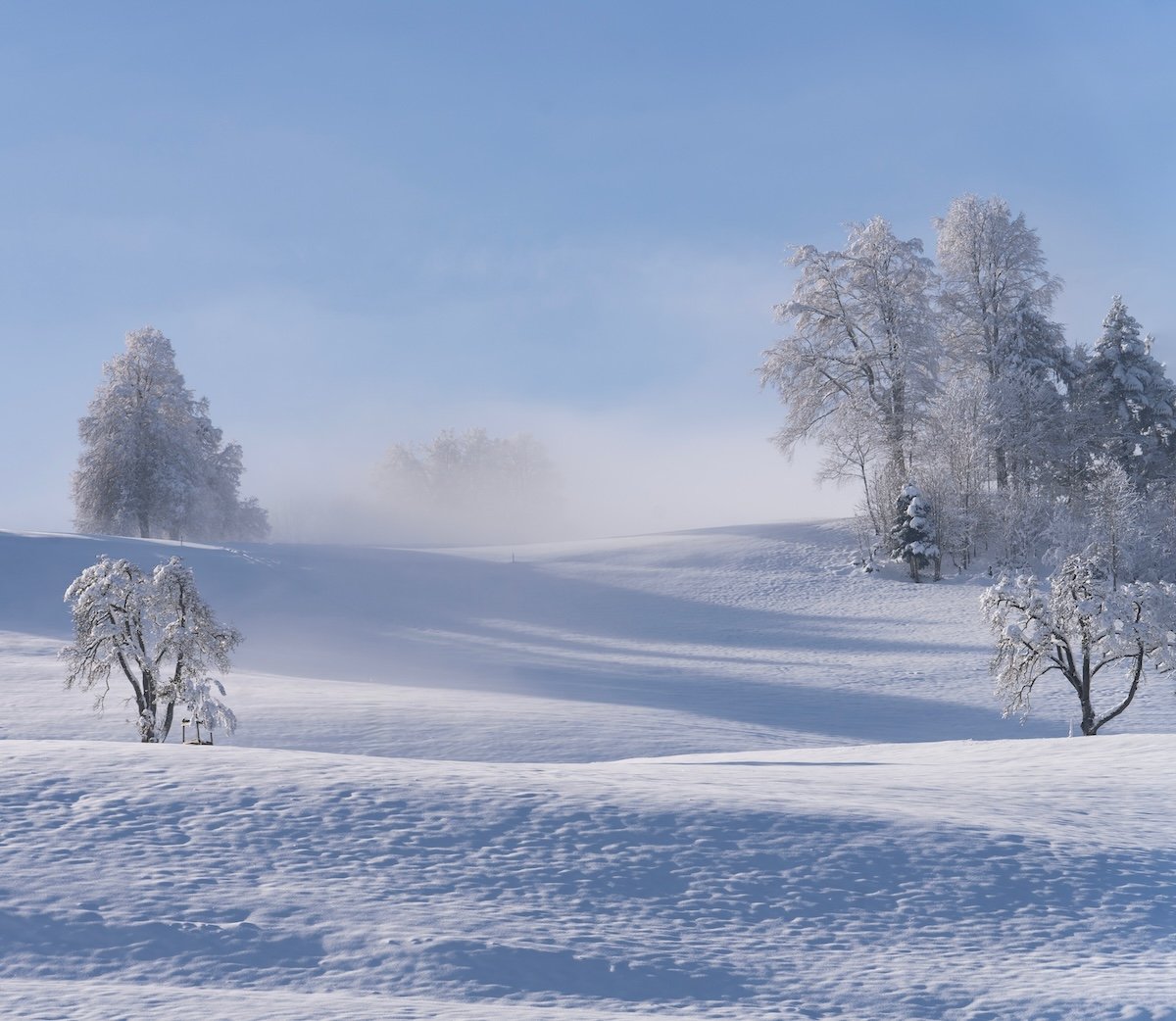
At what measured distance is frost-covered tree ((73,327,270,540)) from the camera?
5131 centimetres

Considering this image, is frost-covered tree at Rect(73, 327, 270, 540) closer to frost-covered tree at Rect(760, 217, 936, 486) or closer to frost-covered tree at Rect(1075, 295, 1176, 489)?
frost-covered tree at Rect(760, 217, 936, 486)

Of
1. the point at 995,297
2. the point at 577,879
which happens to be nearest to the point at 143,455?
the point at 995,297

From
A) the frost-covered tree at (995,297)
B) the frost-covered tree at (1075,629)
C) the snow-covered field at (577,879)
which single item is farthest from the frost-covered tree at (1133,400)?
the snow-covered field at (577,879)

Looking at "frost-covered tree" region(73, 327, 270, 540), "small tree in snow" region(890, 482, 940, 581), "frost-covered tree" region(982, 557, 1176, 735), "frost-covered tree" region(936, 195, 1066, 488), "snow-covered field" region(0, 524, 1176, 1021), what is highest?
"frost-covered tree" region(936, 195, 1066, 488)

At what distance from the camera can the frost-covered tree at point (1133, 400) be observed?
46.0 m

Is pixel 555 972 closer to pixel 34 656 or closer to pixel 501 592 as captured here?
pixel 34 656

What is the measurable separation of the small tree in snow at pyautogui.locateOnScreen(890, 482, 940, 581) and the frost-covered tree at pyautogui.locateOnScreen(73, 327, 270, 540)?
3182cm

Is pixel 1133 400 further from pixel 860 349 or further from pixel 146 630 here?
pixel 146 630

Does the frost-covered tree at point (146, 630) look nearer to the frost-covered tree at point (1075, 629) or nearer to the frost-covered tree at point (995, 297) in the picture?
the frost-covered tree at point (1075, 629)

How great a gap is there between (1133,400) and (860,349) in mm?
12070

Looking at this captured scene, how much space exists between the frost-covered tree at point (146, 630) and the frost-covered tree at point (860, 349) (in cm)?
2971

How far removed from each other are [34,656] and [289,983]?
22473 mm

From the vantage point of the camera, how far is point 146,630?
802 inches

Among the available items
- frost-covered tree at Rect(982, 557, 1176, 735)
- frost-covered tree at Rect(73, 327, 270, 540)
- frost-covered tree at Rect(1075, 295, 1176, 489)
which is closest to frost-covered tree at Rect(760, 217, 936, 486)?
frost-covered tree at Rect(1075, 295, 1176, 489)
